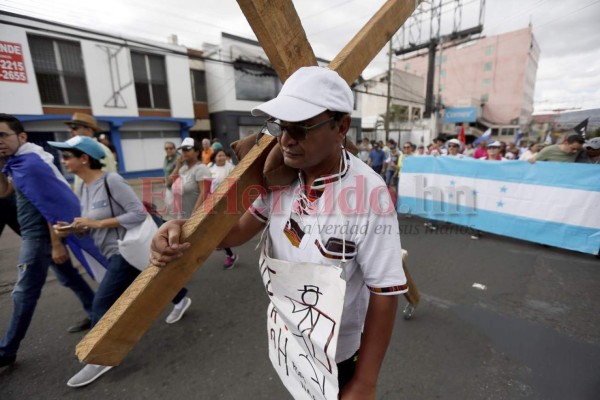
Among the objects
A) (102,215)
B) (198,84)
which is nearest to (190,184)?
(102,215)

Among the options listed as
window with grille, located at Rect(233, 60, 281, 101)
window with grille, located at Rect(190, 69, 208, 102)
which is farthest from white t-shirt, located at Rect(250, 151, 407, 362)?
window with grille, located at Rect(190, 69, 208, 102)

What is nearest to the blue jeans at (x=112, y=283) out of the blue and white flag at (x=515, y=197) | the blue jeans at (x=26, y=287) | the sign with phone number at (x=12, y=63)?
the blue jeans at (x=26, y=287)

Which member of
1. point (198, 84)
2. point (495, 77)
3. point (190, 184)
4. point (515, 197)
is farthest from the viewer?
point (495, 77)

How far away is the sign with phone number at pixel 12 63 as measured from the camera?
34.7 feet

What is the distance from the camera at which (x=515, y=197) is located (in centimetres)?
515

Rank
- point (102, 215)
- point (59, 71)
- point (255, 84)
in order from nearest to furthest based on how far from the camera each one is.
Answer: point (102, 215)
point (59, 71)
point (255, 84)

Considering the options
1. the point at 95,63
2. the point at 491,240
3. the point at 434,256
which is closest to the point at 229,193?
the point at 434,256

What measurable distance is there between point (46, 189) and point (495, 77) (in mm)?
48701

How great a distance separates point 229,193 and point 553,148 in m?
6.20

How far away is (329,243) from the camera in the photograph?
3.31 feet

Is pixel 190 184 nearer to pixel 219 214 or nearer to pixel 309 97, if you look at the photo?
pixel 219 214

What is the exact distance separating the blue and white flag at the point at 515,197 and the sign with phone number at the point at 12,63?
14.6m

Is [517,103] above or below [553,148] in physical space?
above

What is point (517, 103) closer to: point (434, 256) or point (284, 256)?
point (434, 256)
